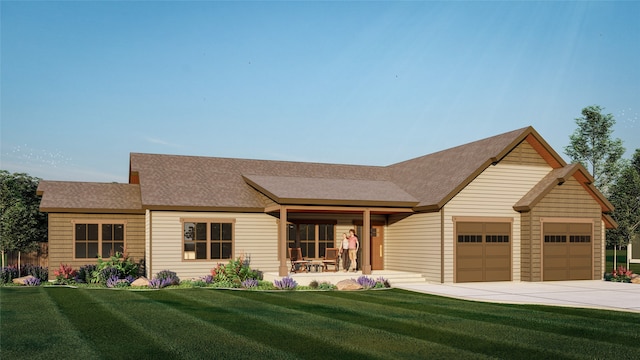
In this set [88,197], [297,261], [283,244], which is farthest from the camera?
[88,197]

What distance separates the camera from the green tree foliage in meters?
43.5

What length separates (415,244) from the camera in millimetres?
26609

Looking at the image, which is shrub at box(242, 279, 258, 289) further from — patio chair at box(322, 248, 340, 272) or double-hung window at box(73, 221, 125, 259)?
double-hung window at box(73, 221, 125, 259)

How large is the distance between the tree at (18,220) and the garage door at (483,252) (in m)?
19.3

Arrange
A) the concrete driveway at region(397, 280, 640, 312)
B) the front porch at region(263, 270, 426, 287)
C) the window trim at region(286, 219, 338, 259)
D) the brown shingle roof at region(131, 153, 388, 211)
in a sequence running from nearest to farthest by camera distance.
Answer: the concrete driveway at region(397, 280, 640, 312), the front porch at region(263, 270, 426, 287), the brown shingle roof at region(131, 153, 388, 211), the window trim at region(286, 219, 338, 259)

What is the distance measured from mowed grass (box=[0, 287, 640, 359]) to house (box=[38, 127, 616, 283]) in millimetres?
6612

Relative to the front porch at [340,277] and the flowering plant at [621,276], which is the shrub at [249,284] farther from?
the flowering plant at [621,276]

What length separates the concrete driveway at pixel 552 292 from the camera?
1788cm

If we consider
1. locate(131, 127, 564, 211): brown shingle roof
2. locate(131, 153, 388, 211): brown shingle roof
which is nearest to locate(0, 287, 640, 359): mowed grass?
locate(131, 127, 564, 211): brown shingle roof

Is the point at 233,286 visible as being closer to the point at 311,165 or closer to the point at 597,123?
the point at 311,165

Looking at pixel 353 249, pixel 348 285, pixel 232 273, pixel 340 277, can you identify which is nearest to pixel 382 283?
pixel 348 285

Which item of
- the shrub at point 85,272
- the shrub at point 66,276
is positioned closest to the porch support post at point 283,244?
the shrub at point 85,272

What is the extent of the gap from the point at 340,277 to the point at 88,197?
11252 mm

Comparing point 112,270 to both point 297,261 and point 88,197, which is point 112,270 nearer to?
point 88,197
